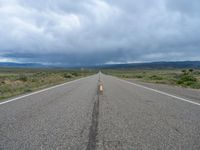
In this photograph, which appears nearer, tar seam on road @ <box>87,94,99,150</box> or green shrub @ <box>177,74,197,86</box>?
tar seam on road @ <box>87,94,99,150</box>

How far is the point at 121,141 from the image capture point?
3.74 metres

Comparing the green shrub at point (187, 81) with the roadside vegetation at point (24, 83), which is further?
the green shrub at point (187, 81)

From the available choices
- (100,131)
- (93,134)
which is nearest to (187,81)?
(100,131)

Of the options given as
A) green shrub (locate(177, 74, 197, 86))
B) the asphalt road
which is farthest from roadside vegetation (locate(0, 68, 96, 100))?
green shrub (locate(177, 74, 197, 86))

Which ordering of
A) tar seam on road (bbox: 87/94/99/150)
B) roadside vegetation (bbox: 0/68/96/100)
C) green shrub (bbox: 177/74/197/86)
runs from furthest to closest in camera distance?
1. green shrub (bbox: 177/74/197/86)
2. roadside vegetation (bbox: 0/68/96/100)
3. tar seam on road (bbox: 87/94/99/150)

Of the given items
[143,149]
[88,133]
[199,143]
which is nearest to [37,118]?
[88,133]

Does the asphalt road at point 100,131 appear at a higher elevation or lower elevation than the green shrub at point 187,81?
higher

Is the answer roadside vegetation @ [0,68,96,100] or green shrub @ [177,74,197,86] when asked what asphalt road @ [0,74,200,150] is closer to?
roadside vegetation @ [0,68,96,100]

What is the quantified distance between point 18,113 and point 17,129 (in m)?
1.85

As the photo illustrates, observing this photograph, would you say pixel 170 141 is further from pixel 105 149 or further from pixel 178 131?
pixel 105 149

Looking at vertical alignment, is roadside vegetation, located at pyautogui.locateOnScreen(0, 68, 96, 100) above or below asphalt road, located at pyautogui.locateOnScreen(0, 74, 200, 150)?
below

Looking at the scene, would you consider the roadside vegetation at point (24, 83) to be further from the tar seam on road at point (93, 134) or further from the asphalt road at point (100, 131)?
the tar seam on road at point (93, 134)

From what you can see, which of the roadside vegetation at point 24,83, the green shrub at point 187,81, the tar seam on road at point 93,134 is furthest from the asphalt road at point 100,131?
the green shrub at point 187,81

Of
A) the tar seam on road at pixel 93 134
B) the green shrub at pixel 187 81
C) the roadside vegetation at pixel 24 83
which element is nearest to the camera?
the tar seam on road at pixel 93 134
